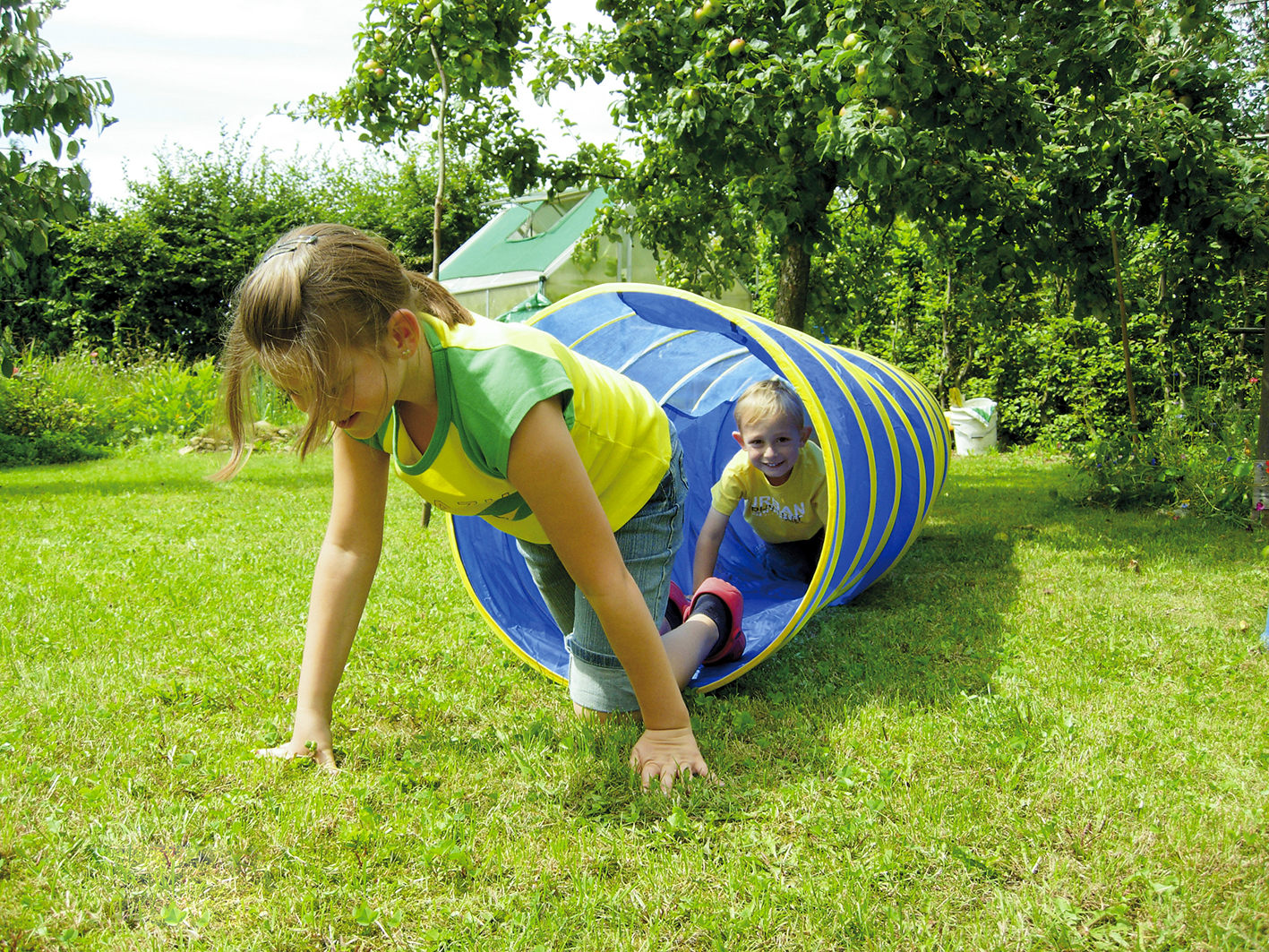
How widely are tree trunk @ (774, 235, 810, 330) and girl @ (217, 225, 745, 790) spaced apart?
406 centimetres

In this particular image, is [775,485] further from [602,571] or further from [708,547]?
[602,571]

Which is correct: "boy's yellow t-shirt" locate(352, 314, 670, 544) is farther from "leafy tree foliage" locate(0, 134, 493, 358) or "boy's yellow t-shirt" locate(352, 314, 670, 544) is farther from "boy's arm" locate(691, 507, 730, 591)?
"leafy tree foliage" locate(0, 134, 493, 358)

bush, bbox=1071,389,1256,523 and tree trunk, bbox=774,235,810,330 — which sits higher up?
tree trunk, bbox=774,235,810,330

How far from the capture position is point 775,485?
4.04 m

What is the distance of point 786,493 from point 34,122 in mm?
4845

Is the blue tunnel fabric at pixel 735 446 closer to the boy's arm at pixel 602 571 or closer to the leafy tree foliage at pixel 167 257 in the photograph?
the boy's arm at pixel 602 571

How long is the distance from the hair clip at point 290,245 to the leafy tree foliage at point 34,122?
449 cm

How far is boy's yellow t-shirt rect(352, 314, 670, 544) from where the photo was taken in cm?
194

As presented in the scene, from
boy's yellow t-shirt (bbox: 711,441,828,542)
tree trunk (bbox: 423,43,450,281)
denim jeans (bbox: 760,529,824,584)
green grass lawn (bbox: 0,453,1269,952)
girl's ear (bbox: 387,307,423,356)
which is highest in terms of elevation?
tree trunk (bbox: 423,43,450,281)

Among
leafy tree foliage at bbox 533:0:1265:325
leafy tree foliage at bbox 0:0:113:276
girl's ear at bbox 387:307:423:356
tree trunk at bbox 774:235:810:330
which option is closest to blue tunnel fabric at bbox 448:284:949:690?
leafy tree foliage at bbox 533:0:1265:325

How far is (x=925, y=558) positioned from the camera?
4.84 m

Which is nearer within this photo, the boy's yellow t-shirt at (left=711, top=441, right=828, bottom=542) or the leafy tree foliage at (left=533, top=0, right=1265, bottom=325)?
the boy's yellow t-shirt at (left=711, top=441, right=828, bottom=542)

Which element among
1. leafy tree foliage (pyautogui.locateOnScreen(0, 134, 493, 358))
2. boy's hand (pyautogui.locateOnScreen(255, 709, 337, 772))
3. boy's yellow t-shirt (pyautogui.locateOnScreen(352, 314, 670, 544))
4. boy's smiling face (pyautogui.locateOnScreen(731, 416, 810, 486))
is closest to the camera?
boy's yellow t-shirt (pyautogui.locateOnScreen(352, 314, 670, 544))

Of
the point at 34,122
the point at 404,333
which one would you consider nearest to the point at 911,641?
the point at 404,333
